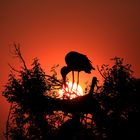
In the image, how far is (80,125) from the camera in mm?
13789

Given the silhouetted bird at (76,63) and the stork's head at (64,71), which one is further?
the stork's head at (64,71)

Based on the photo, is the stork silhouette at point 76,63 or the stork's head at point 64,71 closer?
the stork silhouette at point 76,63

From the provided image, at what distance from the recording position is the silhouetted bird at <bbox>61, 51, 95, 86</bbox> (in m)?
16.3

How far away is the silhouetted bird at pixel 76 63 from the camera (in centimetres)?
1627

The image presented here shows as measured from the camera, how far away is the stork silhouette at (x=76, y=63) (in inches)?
640

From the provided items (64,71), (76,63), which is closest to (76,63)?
(76,63)

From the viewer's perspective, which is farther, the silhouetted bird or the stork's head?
the stork's head

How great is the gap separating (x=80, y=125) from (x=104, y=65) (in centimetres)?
710

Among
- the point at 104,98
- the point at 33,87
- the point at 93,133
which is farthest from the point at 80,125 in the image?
the point at 33,87

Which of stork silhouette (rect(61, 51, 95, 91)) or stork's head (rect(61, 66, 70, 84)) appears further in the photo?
stork's head (rect(61, 66, 70, 84))

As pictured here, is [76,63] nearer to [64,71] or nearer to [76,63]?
[76,63]

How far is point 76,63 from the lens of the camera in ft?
53.8

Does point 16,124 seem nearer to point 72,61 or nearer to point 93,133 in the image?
point 72,61

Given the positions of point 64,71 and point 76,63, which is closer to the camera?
point 76,63
